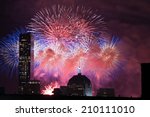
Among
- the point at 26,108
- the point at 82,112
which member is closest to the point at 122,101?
the point at 82,112

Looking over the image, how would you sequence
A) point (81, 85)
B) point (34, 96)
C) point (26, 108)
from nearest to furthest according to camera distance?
point (34, 96)
point (26, 108)
point (81, 85)

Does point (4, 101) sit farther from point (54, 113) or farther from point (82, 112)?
point (82, 112)

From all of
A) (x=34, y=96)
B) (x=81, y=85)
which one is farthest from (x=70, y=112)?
(x=81, y=85)

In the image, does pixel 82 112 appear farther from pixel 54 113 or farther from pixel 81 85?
pixel 81 85

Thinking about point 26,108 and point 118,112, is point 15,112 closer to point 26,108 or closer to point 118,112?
point 26,108

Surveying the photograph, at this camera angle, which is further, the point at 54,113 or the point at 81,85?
the point at 81,85

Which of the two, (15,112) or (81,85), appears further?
(81,85)

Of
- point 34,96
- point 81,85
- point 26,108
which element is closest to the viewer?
point 34,96
